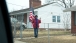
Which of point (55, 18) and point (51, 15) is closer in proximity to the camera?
point (55, 18)

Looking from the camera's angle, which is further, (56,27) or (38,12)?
(38,12)

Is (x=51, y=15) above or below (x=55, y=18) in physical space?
above

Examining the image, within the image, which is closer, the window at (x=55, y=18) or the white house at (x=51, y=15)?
the window at (x=55, y=18)

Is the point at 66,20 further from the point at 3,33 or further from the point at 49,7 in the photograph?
the point at 3,33

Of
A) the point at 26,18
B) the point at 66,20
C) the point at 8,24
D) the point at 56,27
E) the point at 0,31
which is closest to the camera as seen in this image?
the point at 0,31

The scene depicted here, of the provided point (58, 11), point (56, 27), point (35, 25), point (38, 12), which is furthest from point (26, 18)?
point (35, 25)

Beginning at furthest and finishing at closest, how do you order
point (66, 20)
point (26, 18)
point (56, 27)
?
1. point (26, 18)
2. point (66, 20)
3. point (56, 27)

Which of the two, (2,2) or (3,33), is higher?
(2,2)

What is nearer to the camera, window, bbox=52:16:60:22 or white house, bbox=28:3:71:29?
window, bbox=52:16:60:22

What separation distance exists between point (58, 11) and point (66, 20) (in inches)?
95.6

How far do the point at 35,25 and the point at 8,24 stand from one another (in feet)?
50.0

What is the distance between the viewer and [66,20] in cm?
4219

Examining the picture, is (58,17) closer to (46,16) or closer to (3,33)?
(46,16)

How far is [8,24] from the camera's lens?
4.49 m
